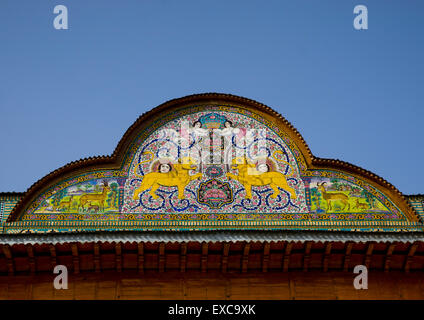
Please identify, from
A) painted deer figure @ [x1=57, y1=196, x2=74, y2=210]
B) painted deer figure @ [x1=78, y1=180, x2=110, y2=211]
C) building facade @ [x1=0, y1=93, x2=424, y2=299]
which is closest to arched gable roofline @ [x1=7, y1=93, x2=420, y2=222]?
building facade @ [x1=0, y1=93, x2=424, y2=299]

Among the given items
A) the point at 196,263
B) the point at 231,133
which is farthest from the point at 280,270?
the point at 231,133

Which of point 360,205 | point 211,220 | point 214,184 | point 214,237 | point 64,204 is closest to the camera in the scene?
point 214,237

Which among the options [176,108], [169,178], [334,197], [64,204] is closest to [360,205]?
[334,197]

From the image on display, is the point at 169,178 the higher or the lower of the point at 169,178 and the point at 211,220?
the higher

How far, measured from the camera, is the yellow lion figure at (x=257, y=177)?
1110cm

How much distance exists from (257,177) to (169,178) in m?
1.32

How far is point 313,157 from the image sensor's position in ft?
37.5

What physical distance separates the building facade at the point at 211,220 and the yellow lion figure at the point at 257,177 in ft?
0.07

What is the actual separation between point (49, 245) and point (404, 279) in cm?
468

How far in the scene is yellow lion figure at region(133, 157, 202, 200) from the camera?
1104 centimetres

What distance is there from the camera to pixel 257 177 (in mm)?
11250

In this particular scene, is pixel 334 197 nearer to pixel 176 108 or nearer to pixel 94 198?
pixel 176 108

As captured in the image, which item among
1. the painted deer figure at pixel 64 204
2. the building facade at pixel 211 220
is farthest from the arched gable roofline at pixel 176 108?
the painted deer figure at pixel 64 204

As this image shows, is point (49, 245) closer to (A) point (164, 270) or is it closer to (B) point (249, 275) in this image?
(A) point (164, 270)
